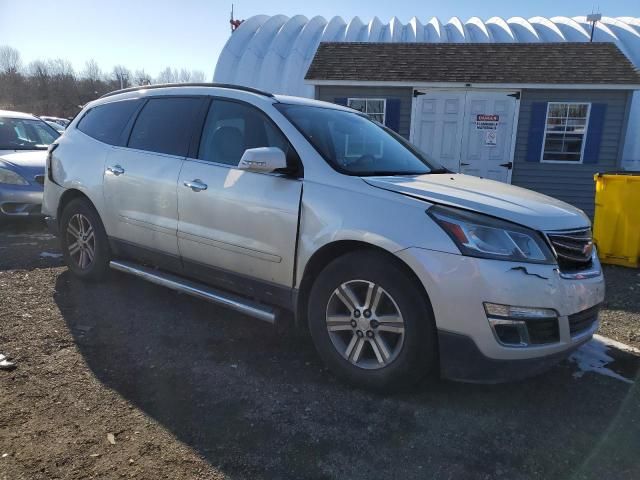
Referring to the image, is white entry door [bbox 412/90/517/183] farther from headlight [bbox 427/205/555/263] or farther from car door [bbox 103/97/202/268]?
headlight [bbox 427/205/555/263]

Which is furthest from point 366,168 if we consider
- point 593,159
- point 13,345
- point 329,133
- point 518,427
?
point 593,159

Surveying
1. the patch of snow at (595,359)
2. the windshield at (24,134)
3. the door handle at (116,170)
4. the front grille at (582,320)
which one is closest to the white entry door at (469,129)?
the windshield at (24,134)

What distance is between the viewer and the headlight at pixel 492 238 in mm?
2465

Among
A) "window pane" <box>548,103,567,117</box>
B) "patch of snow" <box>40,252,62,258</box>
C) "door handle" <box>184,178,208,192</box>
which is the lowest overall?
"patch of snow" <box>40,252,62,258</box>

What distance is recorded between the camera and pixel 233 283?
344 cm

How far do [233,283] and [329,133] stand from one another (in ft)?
4.19

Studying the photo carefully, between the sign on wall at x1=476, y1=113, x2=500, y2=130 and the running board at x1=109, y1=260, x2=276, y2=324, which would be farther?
the sign on wall at x1=476, y1=113, x2=500, y2=130

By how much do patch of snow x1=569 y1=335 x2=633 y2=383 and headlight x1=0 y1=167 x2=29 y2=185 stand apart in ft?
23.1

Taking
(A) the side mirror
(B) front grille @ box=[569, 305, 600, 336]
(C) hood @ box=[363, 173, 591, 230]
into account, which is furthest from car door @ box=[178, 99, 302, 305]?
(B) front grille @ box=[569, 305, 600, 336]

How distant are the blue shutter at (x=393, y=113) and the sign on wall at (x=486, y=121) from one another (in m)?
1.77

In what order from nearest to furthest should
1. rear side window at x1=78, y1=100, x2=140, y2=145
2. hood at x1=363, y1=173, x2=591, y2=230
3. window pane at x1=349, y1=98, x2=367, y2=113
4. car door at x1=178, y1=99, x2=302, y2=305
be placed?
hood at x1=363, y1=173, x2=591, y2=230
car door at x1=178, y1=99, x2=302, y2=305
rear side window at x1=78, y1=100, x2=140, y2=145
window pane at x1=349, y1=98, x2=367, y2=113

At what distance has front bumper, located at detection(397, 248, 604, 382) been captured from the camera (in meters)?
2.42

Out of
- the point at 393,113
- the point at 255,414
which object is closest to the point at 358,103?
the point at 393,113

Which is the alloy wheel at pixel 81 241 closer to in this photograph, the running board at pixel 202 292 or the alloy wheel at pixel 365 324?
the running board at pixel 202 292
